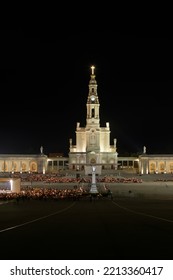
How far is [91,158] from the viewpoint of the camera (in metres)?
108

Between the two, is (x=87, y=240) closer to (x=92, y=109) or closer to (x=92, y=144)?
(x=92, y=144)

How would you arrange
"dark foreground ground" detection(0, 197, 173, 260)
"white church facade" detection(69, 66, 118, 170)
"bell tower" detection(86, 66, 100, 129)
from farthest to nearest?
"bell tower" detection(86, 66, 100, 129)
"white church facade" detection(69, 66, 118, 170)
"dark foreground ground" detection(0, 197, 173, 260)

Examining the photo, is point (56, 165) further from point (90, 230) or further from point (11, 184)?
point (90, 230)

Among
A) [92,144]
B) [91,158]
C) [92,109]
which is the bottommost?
[91,158]

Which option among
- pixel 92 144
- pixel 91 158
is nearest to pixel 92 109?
pixel 92 144

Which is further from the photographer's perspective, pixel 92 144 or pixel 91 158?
pixel 92 144

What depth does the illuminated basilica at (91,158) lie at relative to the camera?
10888cm

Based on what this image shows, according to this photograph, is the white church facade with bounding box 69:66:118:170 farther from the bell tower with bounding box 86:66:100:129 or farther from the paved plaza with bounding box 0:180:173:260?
the paved plaza with bounding box 0:180:173:260

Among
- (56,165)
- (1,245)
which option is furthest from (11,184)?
(56,165)

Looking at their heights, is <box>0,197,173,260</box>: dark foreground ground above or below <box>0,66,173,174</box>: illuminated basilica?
below

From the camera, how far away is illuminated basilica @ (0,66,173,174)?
10888 centimetres

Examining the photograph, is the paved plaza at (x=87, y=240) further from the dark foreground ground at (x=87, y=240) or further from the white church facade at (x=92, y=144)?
the white church facade at (x=92, y=144)

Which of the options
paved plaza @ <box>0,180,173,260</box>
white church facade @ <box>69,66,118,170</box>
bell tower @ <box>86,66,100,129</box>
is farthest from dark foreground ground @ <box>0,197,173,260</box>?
bell tower @ <box>86,66,100,129</box>
